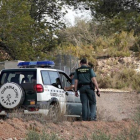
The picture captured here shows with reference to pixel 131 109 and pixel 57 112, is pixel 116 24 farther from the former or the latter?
pixel 57 112

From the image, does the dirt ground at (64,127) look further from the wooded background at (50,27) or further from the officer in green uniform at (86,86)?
the wooded background at (50,27)

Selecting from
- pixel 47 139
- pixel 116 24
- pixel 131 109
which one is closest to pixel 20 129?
pixel 47 139

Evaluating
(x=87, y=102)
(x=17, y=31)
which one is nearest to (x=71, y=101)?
(x=87, y=102)

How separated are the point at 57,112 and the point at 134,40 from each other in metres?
22.5

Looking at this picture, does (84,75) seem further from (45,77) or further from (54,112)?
(54,112)

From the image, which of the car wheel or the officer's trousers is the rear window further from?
the officer's trousers

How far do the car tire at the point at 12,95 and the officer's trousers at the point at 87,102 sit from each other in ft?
5.40

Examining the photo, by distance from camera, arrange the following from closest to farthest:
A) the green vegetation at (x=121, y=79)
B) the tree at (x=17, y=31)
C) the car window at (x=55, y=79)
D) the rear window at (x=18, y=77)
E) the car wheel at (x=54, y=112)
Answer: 1. the car wheel at (x=54, y=112)
2. the rear window at (x=18, y=77)
3. the car window at (x=55, y=79)
4. the tree at (x=17, y=31)
5. the green vegetation at (x=121, y=79)

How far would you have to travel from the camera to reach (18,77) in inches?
533

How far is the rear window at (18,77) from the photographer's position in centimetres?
1336

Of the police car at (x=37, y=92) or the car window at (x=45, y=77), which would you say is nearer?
the police car at (x=37, y=92)

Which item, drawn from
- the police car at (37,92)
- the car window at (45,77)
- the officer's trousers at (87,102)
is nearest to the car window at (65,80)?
the police car at (37,92)

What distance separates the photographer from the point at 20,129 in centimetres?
1009

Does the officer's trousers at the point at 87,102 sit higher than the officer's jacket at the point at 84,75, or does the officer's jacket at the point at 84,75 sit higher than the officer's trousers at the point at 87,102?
the officer's jacket at the point at 84,75
